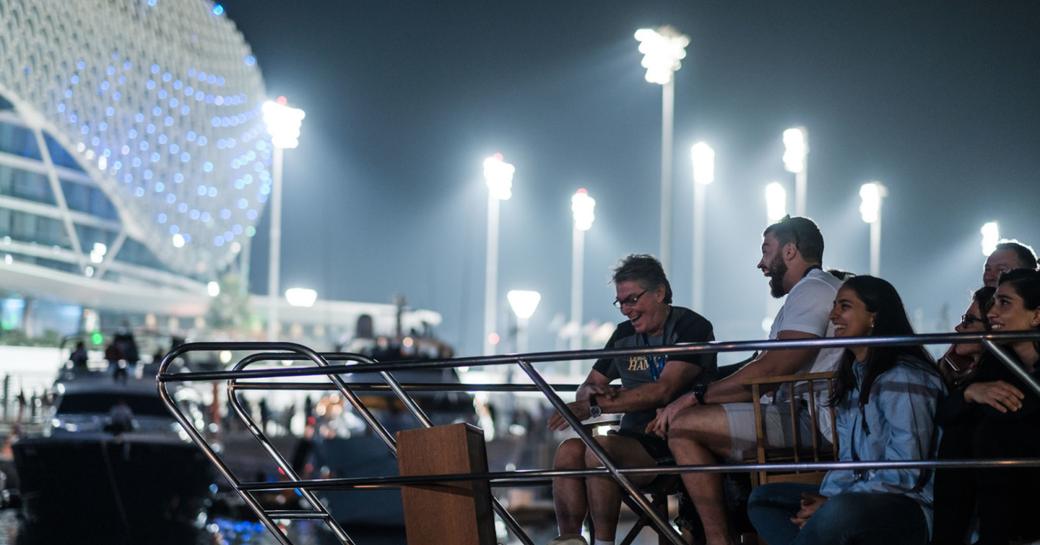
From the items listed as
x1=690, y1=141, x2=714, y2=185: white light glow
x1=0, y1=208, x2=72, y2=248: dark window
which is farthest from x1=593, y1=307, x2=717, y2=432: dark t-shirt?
x1=0, y1=208, x2=72, y2=248: dark window

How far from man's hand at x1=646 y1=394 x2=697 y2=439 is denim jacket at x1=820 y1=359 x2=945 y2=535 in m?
0.72

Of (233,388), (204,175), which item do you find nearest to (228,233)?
(204,175)

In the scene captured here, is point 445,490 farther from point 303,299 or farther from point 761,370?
point 303,299

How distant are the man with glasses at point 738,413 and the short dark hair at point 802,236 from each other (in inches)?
9.1

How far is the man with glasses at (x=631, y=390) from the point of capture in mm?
5238

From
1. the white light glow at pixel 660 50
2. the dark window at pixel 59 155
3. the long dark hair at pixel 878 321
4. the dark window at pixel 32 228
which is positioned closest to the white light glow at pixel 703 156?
the white light glow at pixel 660 50

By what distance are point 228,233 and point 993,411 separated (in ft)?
360

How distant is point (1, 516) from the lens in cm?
Result: 2069

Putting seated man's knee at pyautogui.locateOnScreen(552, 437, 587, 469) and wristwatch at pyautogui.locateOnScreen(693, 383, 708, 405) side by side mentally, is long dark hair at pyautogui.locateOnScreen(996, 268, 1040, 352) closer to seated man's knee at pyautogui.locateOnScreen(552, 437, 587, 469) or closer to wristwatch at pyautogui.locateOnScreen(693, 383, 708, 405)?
wristwatch at pyautogui.locateOnScreen(693, 383, 708, 405)

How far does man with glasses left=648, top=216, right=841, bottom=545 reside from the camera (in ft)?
15.9

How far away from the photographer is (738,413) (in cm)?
502

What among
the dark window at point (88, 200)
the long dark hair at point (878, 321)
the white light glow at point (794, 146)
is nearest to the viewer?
the long dark hair at point (878, 321)

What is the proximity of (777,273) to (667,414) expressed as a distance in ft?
3.18

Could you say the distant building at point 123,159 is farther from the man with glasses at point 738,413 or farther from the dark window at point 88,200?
the man with glasses at point 738,413
